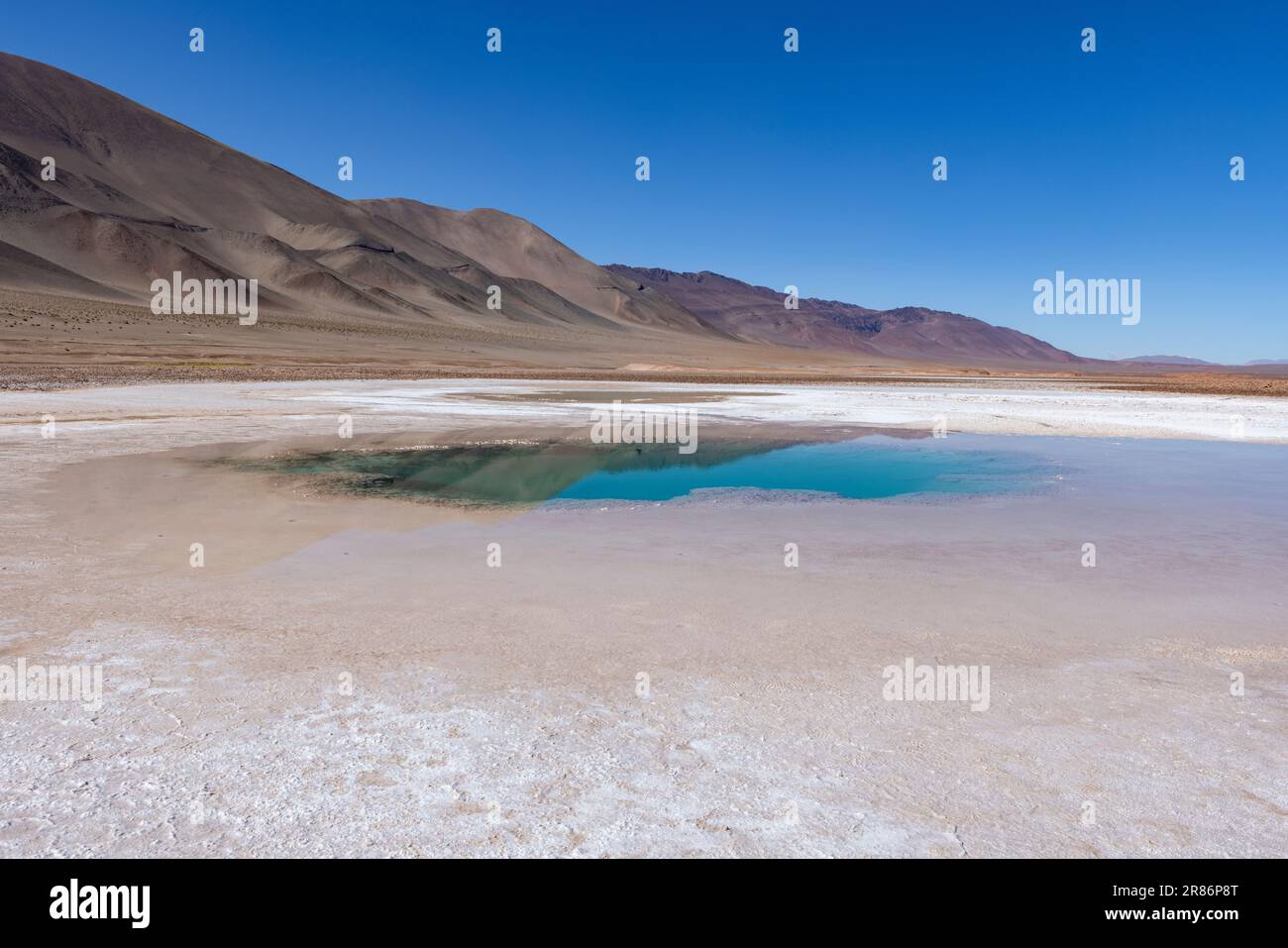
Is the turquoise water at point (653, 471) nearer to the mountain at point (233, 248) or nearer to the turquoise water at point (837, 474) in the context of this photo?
the turquoise water at point (837, 474)

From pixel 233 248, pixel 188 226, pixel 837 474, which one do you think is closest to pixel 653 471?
pixel 837 474

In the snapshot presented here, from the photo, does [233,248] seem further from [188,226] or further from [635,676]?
[635,676]

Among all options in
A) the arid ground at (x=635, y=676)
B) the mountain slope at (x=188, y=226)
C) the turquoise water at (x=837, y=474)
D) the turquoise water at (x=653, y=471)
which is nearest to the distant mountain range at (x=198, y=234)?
the mountain slope at (x=188, y=226)

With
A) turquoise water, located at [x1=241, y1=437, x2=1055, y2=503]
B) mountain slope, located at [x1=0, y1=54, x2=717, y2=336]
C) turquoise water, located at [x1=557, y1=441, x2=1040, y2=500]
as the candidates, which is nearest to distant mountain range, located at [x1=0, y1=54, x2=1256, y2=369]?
mountain slope, located at [x1=0, y1=54, x2=717, y2=336]
